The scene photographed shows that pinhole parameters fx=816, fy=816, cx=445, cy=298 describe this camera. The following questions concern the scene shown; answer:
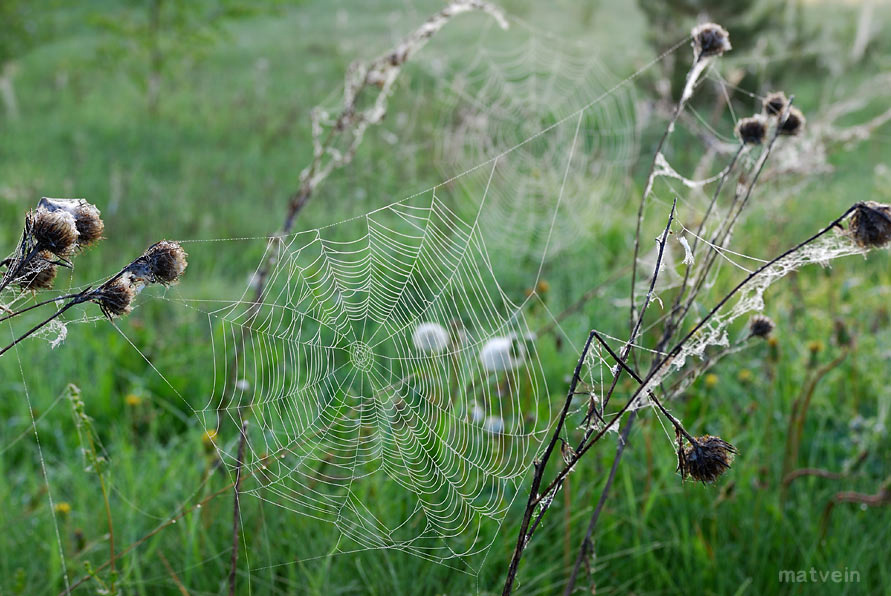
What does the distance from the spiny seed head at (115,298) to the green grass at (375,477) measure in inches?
23.3

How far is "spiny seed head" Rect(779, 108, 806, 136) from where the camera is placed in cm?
189

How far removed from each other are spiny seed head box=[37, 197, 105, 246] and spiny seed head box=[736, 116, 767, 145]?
1.37 m

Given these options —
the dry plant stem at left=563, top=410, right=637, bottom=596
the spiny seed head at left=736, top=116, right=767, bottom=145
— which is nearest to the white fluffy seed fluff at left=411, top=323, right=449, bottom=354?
the dry plant stem at left=563, top=410, right=637, bottom=596

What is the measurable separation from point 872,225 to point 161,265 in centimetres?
107

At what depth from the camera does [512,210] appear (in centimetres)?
696

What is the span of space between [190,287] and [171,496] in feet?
8.32

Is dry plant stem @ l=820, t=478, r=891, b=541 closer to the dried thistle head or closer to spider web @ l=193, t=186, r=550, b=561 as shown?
spider web @ l=193, t=186, r=550, b=561

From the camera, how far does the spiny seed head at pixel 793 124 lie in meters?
1.89

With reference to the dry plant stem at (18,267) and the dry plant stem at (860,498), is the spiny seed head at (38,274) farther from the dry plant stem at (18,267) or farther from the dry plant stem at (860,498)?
the dry plant stem at (860,498)

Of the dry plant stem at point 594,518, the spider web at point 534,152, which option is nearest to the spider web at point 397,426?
the dry plant stem at point 594,518

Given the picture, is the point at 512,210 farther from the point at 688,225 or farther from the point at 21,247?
the point at 21,247

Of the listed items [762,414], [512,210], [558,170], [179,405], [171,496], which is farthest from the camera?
[558,170]

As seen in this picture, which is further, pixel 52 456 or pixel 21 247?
pixel 52 456

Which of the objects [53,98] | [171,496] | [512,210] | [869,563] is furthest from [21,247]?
[53,98]
